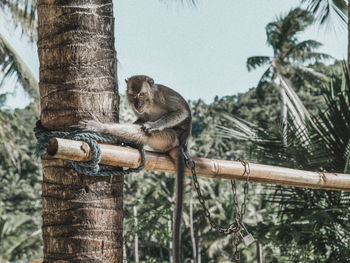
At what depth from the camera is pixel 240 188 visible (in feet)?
83.0

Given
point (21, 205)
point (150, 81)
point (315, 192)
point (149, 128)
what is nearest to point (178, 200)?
point (149, 128)

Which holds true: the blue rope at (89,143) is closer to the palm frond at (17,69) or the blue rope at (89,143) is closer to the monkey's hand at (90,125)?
the monkey's hand at (90,125)

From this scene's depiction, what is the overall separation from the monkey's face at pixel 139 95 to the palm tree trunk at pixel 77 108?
3.83ft

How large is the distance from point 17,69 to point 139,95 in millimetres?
8361

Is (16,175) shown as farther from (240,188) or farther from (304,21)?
(304,21)

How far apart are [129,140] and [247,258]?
1994cm

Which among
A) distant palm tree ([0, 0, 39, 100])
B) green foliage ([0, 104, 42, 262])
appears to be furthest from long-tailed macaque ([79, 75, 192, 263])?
green foliage ([0, 104, 42, 262])

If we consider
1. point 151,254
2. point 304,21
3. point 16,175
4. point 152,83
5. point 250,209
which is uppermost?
point 304,21

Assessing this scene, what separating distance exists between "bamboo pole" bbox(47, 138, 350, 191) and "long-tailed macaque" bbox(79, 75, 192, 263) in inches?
5.3

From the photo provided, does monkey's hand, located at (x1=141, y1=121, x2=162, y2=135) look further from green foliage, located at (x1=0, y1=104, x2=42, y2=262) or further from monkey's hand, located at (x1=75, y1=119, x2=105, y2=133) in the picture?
green foliage, located at (x1=0, y1=104, x2=42, y2=262)

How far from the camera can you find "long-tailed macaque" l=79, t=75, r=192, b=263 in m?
2.56

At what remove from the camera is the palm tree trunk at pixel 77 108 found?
1.90m

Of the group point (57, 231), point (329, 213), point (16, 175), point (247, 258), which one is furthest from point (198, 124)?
point (57, 231)

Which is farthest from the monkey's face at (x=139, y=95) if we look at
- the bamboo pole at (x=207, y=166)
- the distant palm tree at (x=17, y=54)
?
the distant palm tree at (x=17, y=54)
